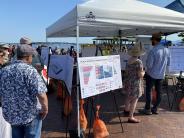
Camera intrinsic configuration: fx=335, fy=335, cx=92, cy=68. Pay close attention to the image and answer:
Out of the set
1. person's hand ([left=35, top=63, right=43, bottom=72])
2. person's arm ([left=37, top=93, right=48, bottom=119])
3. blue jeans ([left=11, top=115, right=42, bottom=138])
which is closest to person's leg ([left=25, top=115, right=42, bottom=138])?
blue jeans ([left=11, top=115, right=42, bottom=138])

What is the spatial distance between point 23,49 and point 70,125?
3.57 m

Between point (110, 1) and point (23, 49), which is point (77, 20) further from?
point (23, 49)

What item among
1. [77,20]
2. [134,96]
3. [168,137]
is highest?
[77,20]

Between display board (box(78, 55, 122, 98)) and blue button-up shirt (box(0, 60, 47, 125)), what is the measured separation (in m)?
1.62

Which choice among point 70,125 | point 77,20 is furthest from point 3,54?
point 70,125

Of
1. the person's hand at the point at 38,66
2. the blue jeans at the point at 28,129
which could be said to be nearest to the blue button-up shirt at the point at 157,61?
the person's hand at the point at 38,66

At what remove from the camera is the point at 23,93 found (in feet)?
12.6

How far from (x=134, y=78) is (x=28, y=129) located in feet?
11.5

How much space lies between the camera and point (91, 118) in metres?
7.46

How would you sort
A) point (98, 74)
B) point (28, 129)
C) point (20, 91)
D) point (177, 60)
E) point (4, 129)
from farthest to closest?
1. point (177, 60)
2. point (98, 74)
3. point (4, 129)
4. point (28, 129)
5. point (20, 91)

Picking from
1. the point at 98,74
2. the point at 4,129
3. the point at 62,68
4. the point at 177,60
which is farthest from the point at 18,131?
the point at 177,60

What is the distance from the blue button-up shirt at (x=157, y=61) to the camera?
7.68 m

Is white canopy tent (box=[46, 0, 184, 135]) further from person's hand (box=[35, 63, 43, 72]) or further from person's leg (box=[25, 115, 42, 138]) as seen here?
person's leg (box=[25, 115, 42, 138])

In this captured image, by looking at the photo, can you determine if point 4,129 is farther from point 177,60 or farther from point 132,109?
point 177,60
